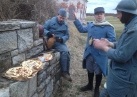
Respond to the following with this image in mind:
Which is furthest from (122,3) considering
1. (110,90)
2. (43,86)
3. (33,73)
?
(43,86)

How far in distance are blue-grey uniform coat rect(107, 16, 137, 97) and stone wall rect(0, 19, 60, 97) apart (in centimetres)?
125


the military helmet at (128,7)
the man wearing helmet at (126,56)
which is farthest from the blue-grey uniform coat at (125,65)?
the military helmet at (128,7)

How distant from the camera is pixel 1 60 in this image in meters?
3.58

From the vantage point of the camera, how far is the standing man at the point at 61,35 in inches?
227

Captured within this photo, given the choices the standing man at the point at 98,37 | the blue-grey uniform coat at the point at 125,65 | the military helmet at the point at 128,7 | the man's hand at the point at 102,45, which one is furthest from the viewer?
the standing man at the point at 98,37

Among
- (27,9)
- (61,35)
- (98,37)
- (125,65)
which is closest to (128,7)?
(125,65)

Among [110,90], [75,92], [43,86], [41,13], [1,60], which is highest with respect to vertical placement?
[41,13]

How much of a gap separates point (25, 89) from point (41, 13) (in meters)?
4.41

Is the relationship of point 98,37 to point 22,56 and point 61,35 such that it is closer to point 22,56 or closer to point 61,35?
point 61,35

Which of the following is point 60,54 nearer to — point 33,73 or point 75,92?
point 75,92

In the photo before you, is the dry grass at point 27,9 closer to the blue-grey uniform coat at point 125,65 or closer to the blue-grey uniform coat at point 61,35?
the blue-grey uniform coat at point 61,35

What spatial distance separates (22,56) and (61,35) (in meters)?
1.90

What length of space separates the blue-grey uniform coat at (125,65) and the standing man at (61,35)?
2533mm

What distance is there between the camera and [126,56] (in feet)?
9.84
